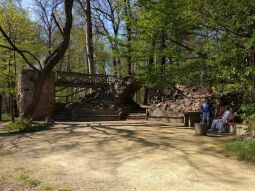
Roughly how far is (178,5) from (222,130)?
5.57 metres

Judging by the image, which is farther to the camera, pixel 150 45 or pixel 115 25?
pixel 115 25

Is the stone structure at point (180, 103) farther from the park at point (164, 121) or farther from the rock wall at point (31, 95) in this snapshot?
the rock wall at point (31, 95)

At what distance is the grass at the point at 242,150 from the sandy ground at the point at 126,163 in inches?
16.7

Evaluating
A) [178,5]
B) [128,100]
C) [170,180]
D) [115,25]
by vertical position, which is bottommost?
[170,180]

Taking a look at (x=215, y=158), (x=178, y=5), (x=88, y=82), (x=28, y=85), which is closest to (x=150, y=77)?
(x=178, y=5)

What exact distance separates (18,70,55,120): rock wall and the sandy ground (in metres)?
8.82

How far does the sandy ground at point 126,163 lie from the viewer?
24.0ft

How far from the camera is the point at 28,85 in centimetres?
2266

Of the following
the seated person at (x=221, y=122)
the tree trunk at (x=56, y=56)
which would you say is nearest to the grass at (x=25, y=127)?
the tree trunk at (x=56, y=56)

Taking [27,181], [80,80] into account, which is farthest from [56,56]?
[27,181]

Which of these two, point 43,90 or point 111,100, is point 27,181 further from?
point 111,100

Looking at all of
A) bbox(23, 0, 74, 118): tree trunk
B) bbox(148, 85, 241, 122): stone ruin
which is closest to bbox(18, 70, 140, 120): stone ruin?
bbox(148, 85, 241, 122): stone ruin

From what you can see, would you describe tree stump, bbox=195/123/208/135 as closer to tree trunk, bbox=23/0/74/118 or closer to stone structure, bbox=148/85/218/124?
stone structure, bbox=148/85/218/124

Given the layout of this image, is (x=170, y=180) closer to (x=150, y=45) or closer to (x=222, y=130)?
(x=222, y=130)
